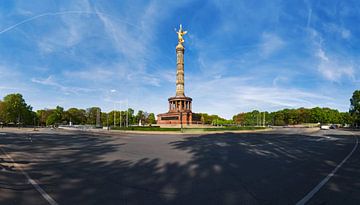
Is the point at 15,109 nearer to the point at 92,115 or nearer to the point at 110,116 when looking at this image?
the point at 110,116

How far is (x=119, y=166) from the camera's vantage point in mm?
9812

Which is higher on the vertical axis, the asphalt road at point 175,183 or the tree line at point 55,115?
the tree line at point 55,115

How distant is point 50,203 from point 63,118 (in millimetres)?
131393

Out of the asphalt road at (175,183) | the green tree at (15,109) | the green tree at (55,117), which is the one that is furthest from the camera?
the green tree at (55,117)

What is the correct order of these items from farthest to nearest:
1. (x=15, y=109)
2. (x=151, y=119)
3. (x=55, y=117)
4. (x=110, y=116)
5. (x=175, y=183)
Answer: (x=151, y=119) < (x=110, y=116) < (x=55, y=117) < (x=15, y=109) < (x=175, y=183)

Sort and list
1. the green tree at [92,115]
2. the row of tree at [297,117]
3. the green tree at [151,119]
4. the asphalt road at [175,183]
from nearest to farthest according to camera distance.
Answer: the asphalt road at [175,183] < the green tree at [151,119] < the green tree at [92,115] < the row of tree at [297,117]

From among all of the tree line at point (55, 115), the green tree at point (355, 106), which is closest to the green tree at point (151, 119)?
the tree line at point (55, 115)

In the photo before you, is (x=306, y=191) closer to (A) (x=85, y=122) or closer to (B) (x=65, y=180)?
(B) (x=65, y=180)

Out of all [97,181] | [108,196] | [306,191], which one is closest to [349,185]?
[306,191]

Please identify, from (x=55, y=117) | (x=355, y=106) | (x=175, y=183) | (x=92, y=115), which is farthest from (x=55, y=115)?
(x=175, y=183)

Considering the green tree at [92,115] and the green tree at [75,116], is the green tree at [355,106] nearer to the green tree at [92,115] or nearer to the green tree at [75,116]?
the green tree at [92,115]

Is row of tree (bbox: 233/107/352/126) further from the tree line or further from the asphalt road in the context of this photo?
the asphalt road

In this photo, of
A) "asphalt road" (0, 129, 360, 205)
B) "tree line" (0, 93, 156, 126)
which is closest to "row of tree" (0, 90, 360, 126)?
"tree line" (0, 93, 156, 126)

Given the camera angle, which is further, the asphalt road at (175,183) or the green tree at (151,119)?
the green tree at (151,119)
